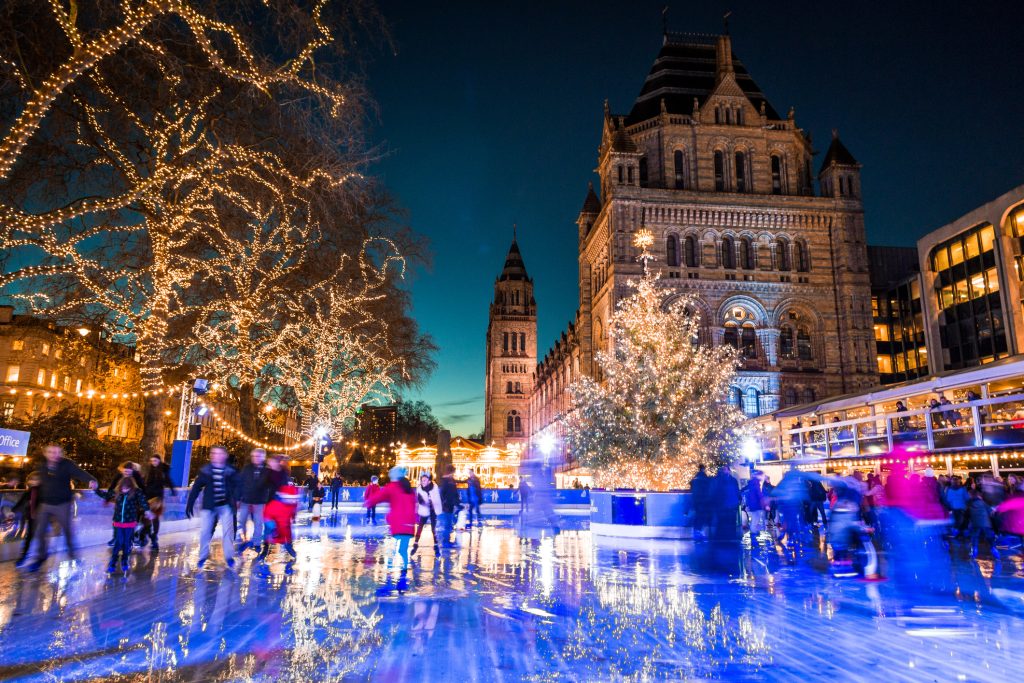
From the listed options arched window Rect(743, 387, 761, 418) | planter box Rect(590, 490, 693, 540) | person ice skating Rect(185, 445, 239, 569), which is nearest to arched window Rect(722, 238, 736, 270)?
arched window Rect(743, 387, 761, 418)

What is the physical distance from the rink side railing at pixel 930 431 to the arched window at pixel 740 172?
22678mm

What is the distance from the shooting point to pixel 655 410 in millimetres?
19734

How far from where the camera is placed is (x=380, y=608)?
684cm

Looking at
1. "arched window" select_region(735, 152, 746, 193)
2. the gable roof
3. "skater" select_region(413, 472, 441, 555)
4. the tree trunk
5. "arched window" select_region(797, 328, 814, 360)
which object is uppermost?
the gable roof

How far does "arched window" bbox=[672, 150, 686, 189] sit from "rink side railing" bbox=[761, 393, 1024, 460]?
23.0 meters

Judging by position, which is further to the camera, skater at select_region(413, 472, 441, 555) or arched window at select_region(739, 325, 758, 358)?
arched window at select_region(739, 325, 758, 358)

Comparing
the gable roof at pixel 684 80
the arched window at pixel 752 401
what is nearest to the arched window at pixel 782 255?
the arched window at pixel 752 401

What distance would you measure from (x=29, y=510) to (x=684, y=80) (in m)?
49.4

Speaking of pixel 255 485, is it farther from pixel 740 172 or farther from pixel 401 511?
pixel 740 172

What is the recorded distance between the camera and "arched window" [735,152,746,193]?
146ft

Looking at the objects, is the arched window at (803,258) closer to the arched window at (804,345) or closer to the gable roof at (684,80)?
the arched window at (804,345)

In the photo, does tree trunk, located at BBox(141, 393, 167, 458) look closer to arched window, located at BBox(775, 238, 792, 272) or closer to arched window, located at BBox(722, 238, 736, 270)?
arched window, located at BBox(722, 238, 736, 270)

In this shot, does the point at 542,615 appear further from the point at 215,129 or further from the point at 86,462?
the point at 86,462

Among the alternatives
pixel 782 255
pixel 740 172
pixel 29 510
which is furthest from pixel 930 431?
pixel 740 172
